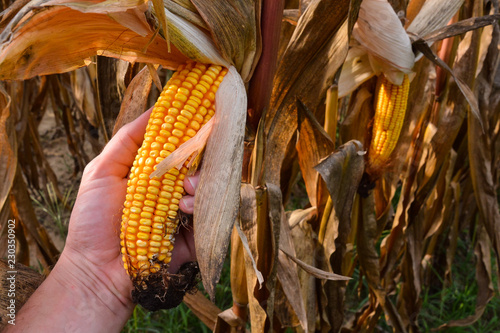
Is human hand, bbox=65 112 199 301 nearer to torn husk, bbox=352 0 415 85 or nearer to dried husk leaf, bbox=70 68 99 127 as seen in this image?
torn husk, bbox=352 0 415 85

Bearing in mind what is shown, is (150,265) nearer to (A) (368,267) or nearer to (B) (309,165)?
(B) (309,165)

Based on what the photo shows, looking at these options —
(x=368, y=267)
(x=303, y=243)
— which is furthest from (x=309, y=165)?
(x=368, y=267)

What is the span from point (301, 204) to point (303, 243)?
164 cm

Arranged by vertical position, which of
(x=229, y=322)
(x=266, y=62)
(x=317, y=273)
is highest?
(x=266, y=62)

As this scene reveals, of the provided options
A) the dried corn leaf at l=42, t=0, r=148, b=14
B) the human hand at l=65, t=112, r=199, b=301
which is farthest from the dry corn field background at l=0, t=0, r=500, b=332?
the human hand at l=65, t=112, r=199, b=301

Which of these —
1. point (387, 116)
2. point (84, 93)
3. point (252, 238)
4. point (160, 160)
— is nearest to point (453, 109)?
point (387, 116)

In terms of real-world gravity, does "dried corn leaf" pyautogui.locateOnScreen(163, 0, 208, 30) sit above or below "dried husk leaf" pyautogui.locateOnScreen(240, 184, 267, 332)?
above

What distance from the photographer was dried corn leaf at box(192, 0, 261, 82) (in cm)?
103

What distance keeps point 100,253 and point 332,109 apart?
964 mm

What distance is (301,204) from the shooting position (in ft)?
11.0

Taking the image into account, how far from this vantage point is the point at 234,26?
3.44ft

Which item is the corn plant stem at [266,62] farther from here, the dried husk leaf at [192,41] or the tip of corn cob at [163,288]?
the tip of corn cob at [163,288]

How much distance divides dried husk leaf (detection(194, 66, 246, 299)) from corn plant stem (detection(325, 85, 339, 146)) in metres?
0.67

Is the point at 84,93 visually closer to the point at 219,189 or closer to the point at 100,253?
the point at 100,253
